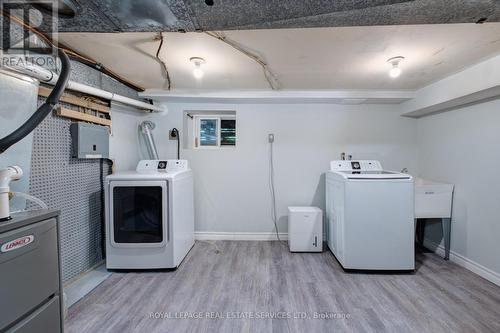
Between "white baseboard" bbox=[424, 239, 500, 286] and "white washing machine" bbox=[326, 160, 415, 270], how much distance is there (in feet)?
2.17

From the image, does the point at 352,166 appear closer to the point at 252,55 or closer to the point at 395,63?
the point at 395,63

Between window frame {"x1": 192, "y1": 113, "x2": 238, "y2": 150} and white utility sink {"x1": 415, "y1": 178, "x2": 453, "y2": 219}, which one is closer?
white utility sink {"x1": 415, "y1": 178, "x2": 453, "y2": 219}

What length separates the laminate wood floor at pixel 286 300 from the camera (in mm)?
1658

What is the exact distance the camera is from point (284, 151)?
3316 mm

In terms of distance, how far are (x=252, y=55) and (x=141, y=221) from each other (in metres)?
1.94

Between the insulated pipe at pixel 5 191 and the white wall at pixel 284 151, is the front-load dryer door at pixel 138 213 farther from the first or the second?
the insulated pipe at pixel 5 191

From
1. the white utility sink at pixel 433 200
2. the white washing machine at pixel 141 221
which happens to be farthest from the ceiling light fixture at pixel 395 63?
the white washing machine at pixel 141 221

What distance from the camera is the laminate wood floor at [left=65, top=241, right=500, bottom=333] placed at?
5.44 ft

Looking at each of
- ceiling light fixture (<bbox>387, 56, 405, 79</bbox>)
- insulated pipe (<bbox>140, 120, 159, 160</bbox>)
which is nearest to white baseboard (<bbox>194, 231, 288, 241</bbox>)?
insulated pipe (<bbox>140, 120, 159, 160</bbox>)

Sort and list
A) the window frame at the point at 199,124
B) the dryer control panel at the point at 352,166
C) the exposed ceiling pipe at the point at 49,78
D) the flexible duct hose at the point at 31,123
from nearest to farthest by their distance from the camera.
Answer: the flexible duct hose at the point at 31,123 < the exposed ceiling pipe at the point at 49,78 < the dryer control panel at the point at 352,166 < the window frame at the point at 199,124

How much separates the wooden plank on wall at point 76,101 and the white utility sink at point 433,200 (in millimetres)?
3566

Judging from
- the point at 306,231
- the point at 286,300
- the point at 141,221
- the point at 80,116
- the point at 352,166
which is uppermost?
the point at 80,116

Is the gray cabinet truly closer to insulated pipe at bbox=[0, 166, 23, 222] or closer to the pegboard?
insulated pipe at bbox=[0, 166, 23, 222]

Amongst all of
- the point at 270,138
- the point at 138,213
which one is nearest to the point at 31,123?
the point at 138,213
